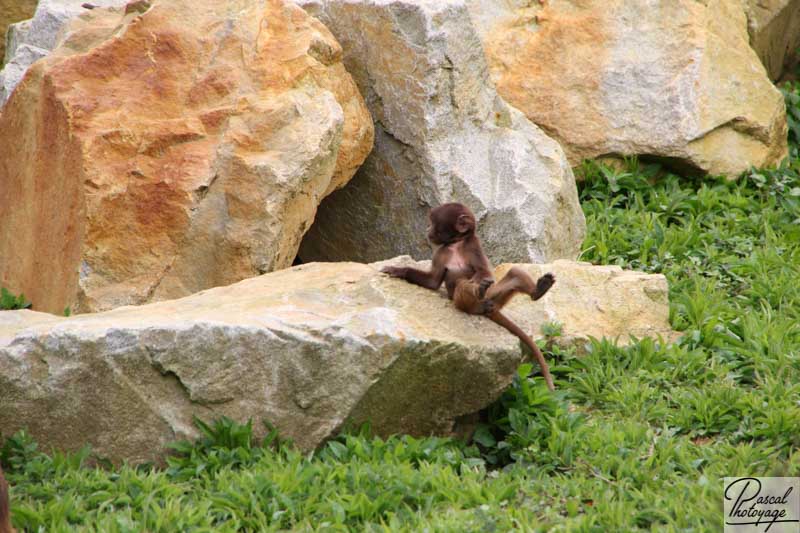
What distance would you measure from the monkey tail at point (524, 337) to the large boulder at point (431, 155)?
1666mm

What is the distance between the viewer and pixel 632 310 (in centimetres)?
684

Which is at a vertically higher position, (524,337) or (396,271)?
(396,271)

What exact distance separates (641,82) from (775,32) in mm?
2954

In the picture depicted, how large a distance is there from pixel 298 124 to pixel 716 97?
401 centimetres

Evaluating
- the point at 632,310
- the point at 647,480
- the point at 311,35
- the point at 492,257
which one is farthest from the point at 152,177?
the point at 647,480

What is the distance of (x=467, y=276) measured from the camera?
598 cm

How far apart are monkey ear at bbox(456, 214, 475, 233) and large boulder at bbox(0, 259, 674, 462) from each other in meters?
0.75

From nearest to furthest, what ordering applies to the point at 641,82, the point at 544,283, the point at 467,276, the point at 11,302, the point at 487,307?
the point at 544,283, the point at 487,307, the point at 467,276, the point at 11,302, the point at 641,82

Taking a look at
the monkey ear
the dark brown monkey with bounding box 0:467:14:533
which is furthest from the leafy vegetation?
the monkey ear

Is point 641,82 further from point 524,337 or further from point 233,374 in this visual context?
point 233,374

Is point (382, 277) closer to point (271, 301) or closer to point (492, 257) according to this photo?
point (271, 301)

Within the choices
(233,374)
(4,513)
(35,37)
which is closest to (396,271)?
(233,374)

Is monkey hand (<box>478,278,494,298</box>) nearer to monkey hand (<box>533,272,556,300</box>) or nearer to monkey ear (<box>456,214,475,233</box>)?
monkey hand (<box>533,272,556,300</box>)

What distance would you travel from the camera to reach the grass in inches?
185
